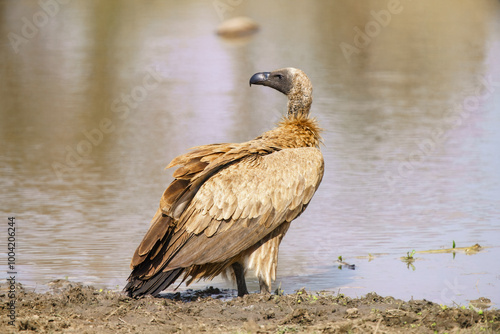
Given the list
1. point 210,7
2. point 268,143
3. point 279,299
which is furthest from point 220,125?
point 210,7

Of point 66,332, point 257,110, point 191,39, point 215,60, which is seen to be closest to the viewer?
point 66,332

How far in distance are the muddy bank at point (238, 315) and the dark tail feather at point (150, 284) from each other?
11 centimetres

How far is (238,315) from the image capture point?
Result: 6207 mm

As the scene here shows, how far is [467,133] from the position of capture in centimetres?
1395

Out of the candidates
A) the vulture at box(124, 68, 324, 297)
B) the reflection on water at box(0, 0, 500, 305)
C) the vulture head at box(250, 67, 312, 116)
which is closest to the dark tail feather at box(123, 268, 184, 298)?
the vulture at box(124, 68, 324, 297)

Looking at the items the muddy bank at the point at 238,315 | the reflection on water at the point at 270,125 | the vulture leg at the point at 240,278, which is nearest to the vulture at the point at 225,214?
the vulture leg at the point at 240,278

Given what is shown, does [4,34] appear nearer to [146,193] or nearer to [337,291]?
[146,193]

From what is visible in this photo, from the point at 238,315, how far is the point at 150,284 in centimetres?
91

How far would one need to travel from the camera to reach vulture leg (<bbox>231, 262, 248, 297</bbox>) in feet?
23.4

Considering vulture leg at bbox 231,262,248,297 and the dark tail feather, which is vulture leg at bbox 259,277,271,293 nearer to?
vulture leg at bbox 231,262,248,297

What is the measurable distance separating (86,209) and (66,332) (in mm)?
4521

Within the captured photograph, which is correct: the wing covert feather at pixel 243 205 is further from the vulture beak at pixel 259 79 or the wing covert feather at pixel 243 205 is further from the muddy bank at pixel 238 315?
the vulture beak at pixel 259 79

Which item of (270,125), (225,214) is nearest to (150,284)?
(225,214)

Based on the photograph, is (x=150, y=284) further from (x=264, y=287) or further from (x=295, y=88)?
(x=295, y=88)
